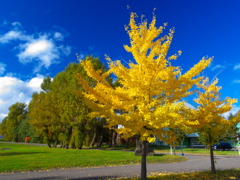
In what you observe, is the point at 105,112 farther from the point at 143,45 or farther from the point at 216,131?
the point at 216,131

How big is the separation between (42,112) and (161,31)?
85.0ft

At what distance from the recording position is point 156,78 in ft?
20.8

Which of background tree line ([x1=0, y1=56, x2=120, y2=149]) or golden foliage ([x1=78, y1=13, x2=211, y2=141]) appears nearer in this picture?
golden foliage ([x1=78, y1=13, x2=211, y2=141])

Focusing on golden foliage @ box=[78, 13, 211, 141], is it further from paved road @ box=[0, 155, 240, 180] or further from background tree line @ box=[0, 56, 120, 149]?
background tree line @ box=[0, 56, 120, 149]

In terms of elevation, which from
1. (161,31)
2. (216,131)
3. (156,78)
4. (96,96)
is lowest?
(216,131)

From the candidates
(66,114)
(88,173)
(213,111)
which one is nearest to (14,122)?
(66,114)

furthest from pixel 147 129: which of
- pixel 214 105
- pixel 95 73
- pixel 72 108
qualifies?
pixel 72 108

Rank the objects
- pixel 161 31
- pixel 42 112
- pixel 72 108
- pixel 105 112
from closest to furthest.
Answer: pixel 105 112 < pixel 161 31 < pixel 72 108 < pixel 42 112

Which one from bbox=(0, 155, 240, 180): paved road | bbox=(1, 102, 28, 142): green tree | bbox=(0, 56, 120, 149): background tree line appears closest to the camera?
bbox=(0, 155, 240, 180): paved road

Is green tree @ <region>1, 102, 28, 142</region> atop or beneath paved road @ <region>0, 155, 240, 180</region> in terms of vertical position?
atop

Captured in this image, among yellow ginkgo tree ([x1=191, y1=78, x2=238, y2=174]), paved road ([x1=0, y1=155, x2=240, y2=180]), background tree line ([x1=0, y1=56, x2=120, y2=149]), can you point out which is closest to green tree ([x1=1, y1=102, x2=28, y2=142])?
background tree line ([x1=0, y1=56, x2=120, y2=149])

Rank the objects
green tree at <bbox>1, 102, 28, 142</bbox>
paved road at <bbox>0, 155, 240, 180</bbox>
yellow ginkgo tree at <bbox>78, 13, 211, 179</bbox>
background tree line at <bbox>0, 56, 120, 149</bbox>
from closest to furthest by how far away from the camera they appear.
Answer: yellow ginkgo tree at <bbox>78, 13, 211, 179</bbox> → paved road at <bbox>0, 155, 240, 180</bbox> → background tree line at <bbox>0, 56, 120, 149</bbox> → green tree at <bbox>1, 102, 28, 142</bbox>

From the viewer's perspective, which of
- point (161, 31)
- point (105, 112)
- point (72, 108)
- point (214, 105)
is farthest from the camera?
point (72, 108)

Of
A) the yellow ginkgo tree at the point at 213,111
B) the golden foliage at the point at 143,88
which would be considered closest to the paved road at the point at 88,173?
the yellow ginkgo tree at the point at 213,111
